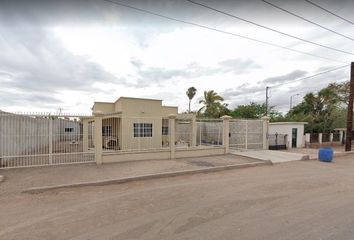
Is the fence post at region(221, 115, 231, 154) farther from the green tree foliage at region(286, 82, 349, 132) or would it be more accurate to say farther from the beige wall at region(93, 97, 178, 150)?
the green tree foliage at region(286, 82, 349, 132)

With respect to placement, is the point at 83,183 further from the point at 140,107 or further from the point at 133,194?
the point at 140,107

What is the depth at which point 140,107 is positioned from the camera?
17.5 metres

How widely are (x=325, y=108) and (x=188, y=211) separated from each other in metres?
31.6

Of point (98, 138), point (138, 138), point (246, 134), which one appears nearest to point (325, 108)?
point (246, 134)

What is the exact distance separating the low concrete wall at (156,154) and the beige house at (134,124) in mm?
725

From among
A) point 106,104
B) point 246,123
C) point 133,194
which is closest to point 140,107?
point 106,104

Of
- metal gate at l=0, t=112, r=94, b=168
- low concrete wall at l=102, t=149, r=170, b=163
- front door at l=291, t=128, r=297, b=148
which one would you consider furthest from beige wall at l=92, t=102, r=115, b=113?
front door at l=291, t=128, r=297, b=148

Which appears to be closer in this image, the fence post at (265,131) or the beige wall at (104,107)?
the fence post at (265,131)

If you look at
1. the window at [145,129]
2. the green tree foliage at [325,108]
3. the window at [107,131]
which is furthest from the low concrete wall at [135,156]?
the green tree foliage at [325,108]

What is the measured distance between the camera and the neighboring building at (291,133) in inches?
806

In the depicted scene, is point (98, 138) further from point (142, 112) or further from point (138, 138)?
point (142, 112)

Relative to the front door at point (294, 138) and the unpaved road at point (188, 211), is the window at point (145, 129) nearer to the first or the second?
the unpaved road at point (188, 211)

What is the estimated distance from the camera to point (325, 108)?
30.2 m

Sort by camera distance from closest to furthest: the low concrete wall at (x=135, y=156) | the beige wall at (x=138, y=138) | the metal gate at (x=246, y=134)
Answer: the low concrete wall at (x=135, y=156)
the beige wall at (x=138, y=138)
the metal gate at (x=246, y=134)
